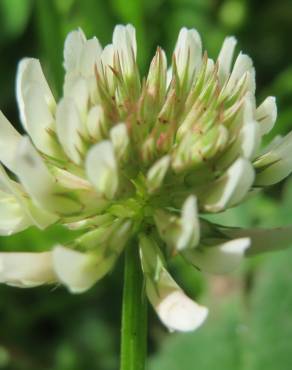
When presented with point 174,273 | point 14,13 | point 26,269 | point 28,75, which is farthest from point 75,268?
point 14,13

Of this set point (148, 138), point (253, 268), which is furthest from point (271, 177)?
point (253, 268)

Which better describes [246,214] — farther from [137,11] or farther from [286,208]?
[137,11]

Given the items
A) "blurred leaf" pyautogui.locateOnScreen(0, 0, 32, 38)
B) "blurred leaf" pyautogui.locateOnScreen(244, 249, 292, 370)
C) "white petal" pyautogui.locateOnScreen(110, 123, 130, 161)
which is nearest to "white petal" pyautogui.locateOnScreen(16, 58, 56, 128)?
"white petal" pyautogui.locateOnScreen(110, 123, 130, 161)

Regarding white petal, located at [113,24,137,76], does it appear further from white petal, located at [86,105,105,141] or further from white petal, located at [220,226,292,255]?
white petal, located at [220,226,292,255]

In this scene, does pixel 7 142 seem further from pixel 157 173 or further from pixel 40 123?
pixel 157 173

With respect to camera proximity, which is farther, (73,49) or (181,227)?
(73,49)
